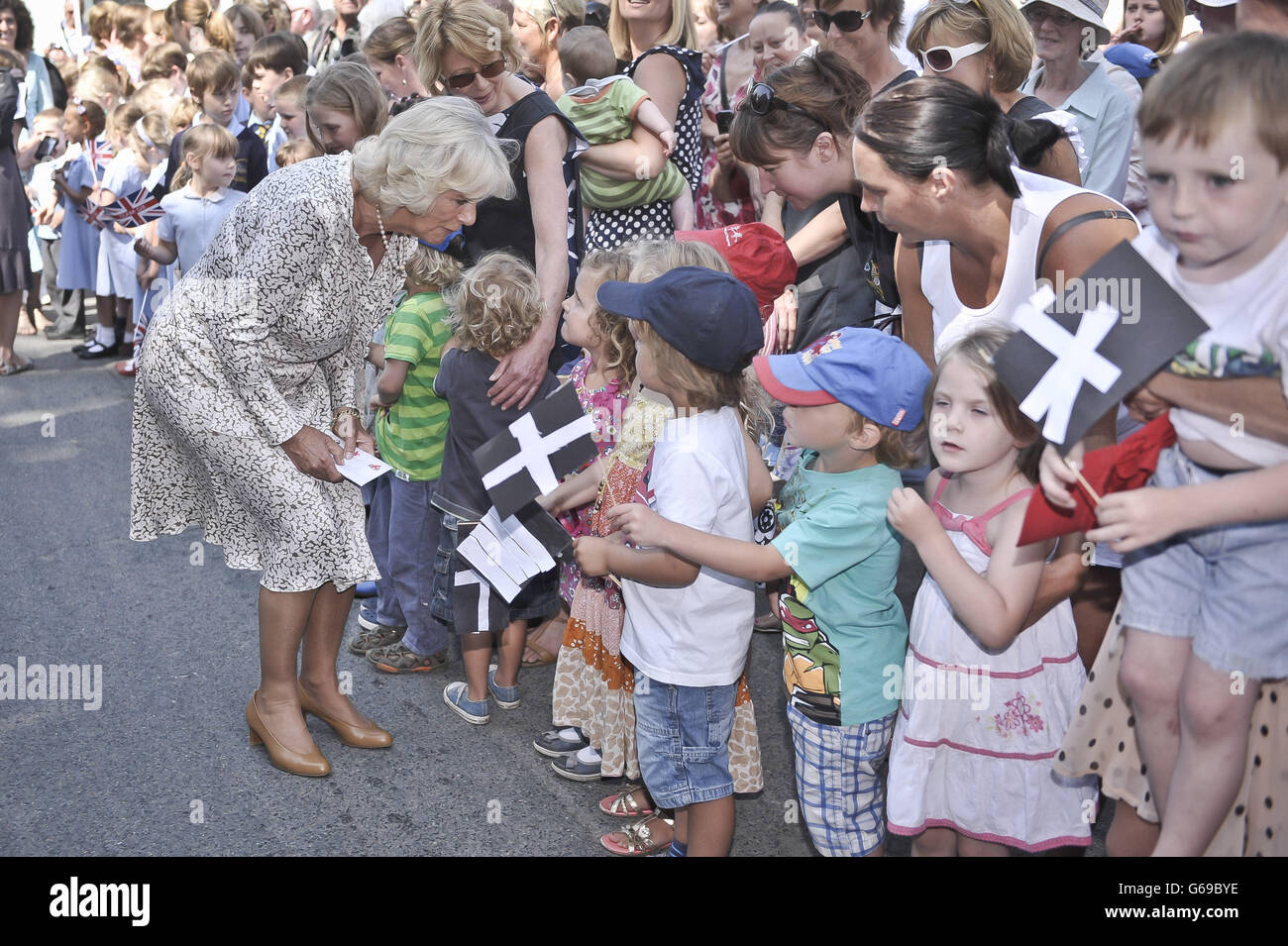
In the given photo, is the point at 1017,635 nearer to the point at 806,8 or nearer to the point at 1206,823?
the point at 1206,823

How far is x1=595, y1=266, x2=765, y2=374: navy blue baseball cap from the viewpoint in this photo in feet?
8.59

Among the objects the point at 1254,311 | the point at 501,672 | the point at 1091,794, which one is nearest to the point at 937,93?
the point at 1254,311

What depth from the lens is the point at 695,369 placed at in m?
2.66

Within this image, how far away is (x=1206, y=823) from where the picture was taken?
6.51 ft

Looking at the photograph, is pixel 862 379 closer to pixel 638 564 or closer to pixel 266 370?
pixel 638 564

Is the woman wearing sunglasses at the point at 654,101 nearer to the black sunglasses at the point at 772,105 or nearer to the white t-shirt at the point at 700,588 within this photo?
the black sunglasses at the point at 772,105

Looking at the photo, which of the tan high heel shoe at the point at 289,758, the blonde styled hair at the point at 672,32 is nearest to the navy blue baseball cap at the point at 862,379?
the tan high heel shoe at the point at 289,758

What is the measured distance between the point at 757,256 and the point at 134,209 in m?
4.96

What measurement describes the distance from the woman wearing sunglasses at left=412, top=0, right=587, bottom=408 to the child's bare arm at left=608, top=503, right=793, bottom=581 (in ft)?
3.73

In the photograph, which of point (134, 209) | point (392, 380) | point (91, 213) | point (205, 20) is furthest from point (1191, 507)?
point (205, 20)

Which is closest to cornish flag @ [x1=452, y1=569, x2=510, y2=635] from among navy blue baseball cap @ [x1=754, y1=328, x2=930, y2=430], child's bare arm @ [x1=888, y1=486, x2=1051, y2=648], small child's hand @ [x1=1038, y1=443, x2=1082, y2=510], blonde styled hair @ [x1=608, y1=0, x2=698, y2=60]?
navy blue baseball cap @ [x1=754, y1=328, x2=930, y2=430]

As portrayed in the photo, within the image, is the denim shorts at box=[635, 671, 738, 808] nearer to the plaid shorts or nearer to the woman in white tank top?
the plaid shorts

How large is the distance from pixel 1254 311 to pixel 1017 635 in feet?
2.62
